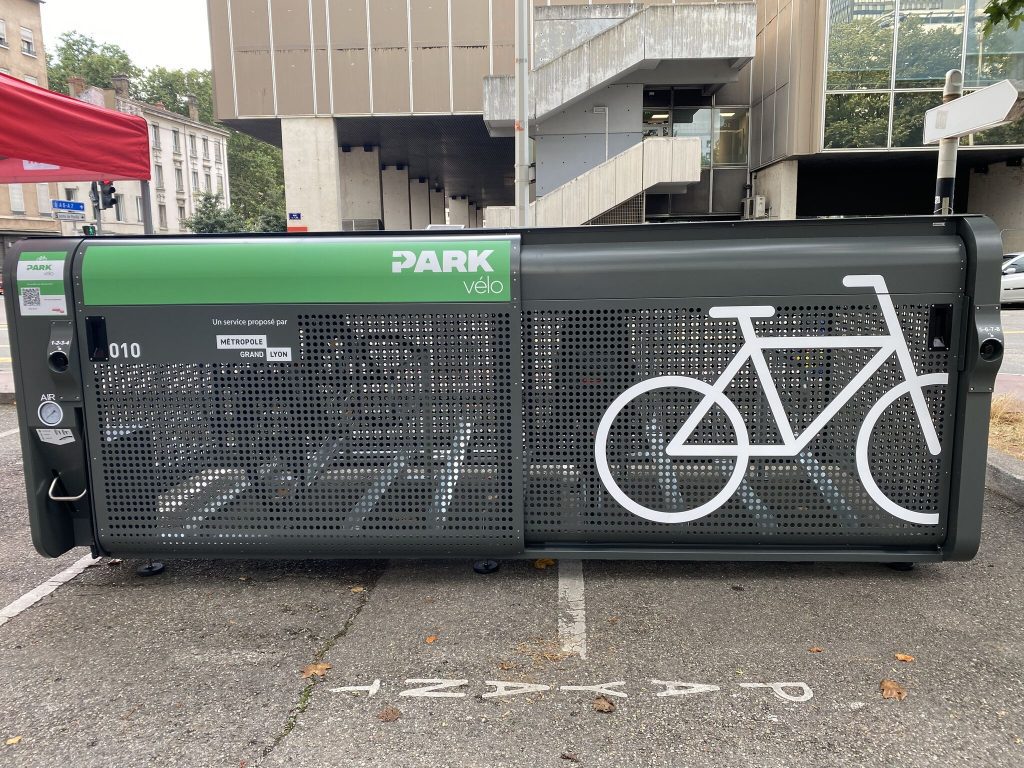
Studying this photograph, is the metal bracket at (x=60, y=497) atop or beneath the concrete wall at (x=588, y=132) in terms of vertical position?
beneath

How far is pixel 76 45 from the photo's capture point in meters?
65.1

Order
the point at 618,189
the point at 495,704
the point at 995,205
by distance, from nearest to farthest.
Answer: the point at 495,704 < the point at 618,189 < the point at 995,205

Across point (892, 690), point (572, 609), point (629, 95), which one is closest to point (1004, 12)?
point (892, 690)

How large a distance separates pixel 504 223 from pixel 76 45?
62870 mm

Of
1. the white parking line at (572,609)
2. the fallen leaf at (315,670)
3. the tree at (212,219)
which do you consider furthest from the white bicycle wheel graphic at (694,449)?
the tree at (212,219)

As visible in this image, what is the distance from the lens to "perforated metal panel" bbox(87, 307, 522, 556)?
152 inches

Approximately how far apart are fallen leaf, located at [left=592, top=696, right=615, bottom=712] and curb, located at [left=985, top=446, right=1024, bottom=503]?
3.76m

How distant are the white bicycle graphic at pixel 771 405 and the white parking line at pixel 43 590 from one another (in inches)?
117

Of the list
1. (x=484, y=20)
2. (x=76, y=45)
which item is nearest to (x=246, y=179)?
(x=76, y=45)

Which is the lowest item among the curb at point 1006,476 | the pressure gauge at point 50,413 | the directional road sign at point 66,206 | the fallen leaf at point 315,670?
the fallen leaf at point 315,670

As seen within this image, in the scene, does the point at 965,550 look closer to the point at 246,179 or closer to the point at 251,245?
the point at 251,245

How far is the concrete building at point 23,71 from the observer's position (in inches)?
1703

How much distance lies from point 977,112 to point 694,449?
137 inches

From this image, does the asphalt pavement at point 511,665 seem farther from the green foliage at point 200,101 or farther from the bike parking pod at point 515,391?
the green foliage at point 200,101
